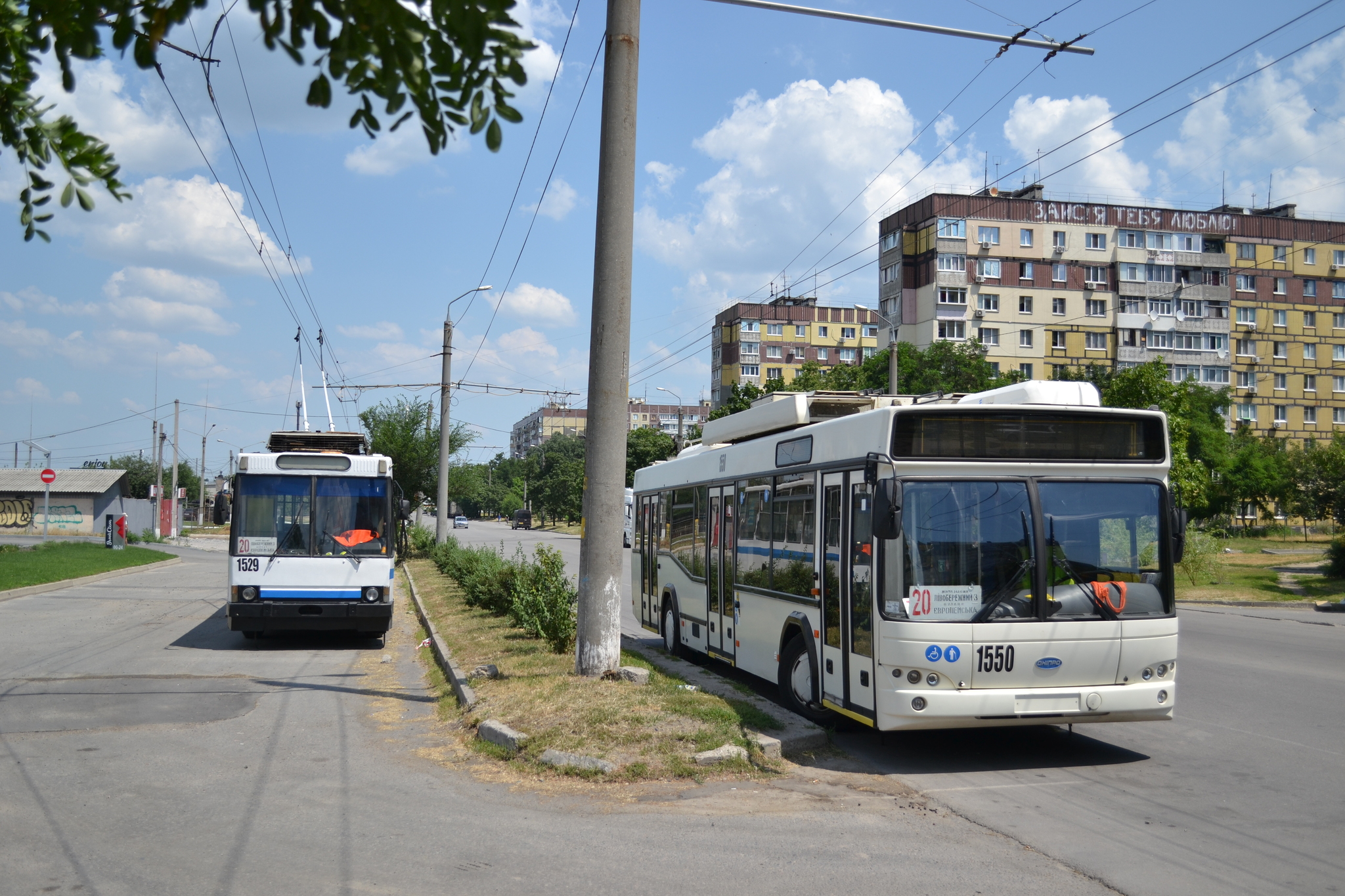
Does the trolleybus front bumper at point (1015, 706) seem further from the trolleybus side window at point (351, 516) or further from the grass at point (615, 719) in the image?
the trolleybus side window at point (351, 516)

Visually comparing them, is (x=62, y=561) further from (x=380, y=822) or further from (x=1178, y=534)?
(x=1178, y=534)

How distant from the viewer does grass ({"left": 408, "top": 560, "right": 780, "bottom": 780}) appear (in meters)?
7.43

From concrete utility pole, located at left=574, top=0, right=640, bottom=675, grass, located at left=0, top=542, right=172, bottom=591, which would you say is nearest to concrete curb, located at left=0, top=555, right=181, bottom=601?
grass, located at left=0, top=542, right=172, bottom=591

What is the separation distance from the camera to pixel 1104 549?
779cm

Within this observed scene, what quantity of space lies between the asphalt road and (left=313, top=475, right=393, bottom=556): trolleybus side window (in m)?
4.48

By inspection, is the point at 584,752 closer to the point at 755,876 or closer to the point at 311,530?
the point at 755,876

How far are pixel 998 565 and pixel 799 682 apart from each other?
2.46m

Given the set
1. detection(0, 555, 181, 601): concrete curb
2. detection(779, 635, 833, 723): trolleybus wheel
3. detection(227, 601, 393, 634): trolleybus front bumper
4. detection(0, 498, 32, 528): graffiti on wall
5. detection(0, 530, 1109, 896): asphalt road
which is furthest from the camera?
detection(0, 498, 32, 528): graffiti on wall

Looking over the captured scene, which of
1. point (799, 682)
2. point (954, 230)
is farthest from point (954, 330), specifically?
point (799, 682)

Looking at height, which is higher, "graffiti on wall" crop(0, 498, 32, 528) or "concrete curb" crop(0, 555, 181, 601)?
"graffiti on wall" crop(0, 498, 32, 528)

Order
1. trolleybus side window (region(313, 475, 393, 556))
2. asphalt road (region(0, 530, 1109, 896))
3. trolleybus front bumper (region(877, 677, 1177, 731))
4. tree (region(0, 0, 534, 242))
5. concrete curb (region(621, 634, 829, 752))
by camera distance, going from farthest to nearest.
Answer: trolleybus side window (region(313, 475, 393, 556))
concrete curb (region(621, 634, 829, 752))
trolleybus front bumper (region(877, 677, 1177, 731))
asphalt road (region(0, 530, 1109, 896))
tree (region(0, 0, 534, 242))

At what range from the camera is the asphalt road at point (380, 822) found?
202 inches

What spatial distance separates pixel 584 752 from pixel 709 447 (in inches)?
262

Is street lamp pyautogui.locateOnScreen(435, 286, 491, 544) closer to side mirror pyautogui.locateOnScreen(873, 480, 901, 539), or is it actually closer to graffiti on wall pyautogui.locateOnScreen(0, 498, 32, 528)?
side mirror pyautogui.locateOnScreen(873, 480, 901, 539)
